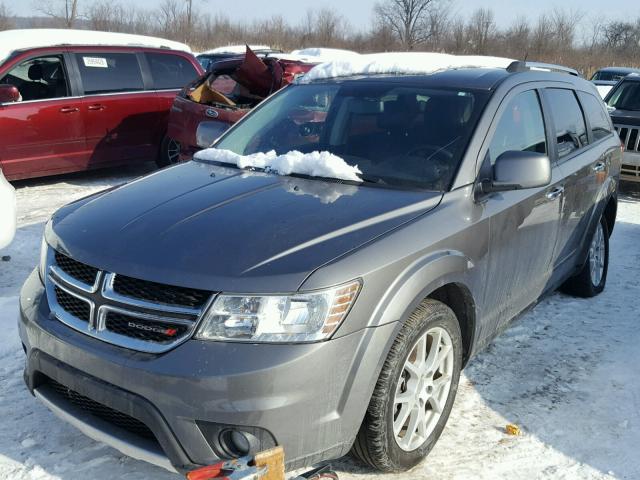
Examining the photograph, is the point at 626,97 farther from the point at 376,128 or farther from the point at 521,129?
the point at 376,128

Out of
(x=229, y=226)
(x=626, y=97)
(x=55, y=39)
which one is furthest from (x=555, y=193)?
(x=626, y=97)

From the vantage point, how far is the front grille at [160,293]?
7.86 ft

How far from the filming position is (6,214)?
496 centimetres

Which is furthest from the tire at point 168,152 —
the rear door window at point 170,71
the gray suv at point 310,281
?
the gray suv at point 310,281

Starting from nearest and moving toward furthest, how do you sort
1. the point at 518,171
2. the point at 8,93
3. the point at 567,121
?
the point at 518,171 → the point at 567,121 → the point at 8,93

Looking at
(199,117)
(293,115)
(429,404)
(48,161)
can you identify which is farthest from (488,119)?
(48,161)

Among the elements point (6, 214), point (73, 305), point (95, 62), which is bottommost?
point (6, 214)

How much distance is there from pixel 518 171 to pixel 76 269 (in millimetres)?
2046

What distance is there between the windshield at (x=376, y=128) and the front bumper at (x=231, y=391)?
1117 mm

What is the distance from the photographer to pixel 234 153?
3836 mm

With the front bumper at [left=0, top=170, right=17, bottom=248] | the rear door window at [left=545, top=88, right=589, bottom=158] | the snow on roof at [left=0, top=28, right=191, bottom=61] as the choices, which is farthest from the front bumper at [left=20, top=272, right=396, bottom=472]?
the snow on roof at [left=0, top=28, right=191, bottom=61]

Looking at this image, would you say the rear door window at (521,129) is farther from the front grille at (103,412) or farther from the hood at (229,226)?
the front grille at (103,412)

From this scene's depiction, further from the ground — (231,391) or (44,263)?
(44,263)

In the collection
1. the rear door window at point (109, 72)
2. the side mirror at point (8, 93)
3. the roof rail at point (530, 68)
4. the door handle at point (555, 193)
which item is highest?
the roof rail at point (530, 68)
